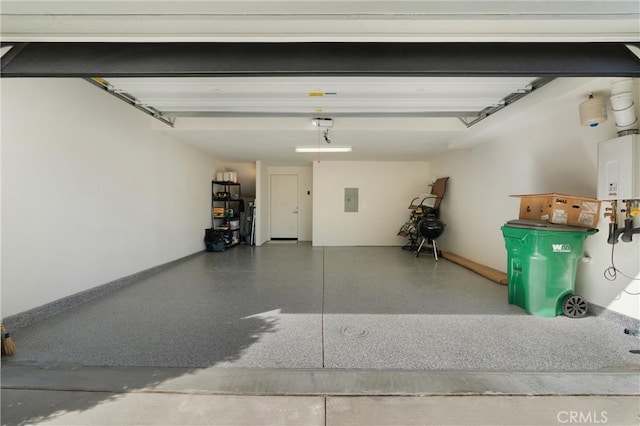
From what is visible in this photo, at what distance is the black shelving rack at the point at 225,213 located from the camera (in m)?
6.30

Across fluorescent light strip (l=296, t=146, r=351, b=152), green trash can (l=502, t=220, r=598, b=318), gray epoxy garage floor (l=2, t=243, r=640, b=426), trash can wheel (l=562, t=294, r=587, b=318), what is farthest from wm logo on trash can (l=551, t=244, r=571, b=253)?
fluorescent light strip (l=296, t=146, r=351, b=152)

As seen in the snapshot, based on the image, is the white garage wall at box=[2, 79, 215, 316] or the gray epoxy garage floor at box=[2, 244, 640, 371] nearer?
the gray epoxy garage floor at box=[2, 244, 640, 371]

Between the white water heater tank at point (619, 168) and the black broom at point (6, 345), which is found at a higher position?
the white water heater tank at point (619, 168)

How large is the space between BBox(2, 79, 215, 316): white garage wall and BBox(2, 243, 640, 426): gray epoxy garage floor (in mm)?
447

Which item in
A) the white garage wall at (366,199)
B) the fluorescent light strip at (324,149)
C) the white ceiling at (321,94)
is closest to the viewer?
the white ceiling at (321,94)

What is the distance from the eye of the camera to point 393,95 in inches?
108

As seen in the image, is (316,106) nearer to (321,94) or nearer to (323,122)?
(321,94)

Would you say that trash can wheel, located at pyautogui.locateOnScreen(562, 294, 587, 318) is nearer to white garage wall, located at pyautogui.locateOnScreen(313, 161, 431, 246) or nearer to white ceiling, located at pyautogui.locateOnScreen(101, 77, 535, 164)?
white ceiling, located at pyautogui.locateOnScreen(101, 77, 535, 164)

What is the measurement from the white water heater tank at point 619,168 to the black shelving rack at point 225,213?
647 cm

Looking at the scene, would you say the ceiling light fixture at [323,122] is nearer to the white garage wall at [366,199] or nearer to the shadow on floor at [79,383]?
the shadow on floor at [79,383]

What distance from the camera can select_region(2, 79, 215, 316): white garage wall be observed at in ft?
7.00

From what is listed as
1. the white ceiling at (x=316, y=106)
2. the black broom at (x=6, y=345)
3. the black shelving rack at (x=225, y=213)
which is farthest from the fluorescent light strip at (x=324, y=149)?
the black broom at (x=6, y=345)

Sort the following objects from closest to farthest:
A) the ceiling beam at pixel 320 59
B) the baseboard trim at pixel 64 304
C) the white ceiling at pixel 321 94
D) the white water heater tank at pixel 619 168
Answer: the ceiling beam at pixel 320 59 < the white water heater tank at pixel 619 168 < the baseboard trim at pixel 64 304 < the white ceiling at pixel 321 94
